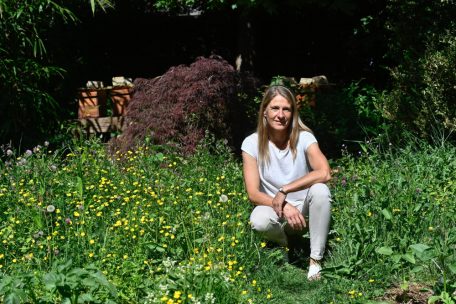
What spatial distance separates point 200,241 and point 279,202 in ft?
2.03

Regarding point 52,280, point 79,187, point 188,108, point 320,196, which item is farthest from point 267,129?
point 188,108

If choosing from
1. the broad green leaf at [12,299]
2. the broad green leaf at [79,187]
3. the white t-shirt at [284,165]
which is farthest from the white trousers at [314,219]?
the broad green leaf at [12,299]

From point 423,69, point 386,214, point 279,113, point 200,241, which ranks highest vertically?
point 423,69

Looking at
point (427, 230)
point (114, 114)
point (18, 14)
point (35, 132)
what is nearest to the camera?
point (427, 230)

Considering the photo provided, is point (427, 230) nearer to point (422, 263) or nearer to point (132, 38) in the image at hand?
point (422, 263)

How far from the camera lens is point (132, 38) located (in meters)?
11.9

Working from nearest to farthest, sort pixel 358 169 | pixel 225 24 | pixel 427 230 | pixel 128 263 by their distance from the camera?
pixel 128 263 → pixel 427 230 → pixel 358 169 → pixel 225 24

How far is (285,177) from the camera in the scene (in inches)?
204

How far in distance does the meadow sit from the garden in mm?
13

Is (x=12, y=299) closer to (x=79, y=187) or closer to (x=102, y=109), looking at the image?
(x=79, y=187)

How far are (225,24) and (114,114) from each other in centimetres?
317

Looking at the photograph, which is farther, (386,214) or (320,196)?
(320,196)

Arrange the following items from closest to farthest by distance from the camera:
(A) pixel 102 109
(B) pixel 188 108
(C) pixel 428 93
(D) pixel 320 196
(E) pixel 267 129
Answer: (D) pixel 320 196 → (E) pixel 267 129 → (C) pixel 428 93 → (B) pixel 188 108 → (A) pixel 102 109

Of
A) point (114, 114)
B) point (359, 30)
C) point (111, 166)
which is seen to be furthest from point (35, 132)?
point (359, 30)
